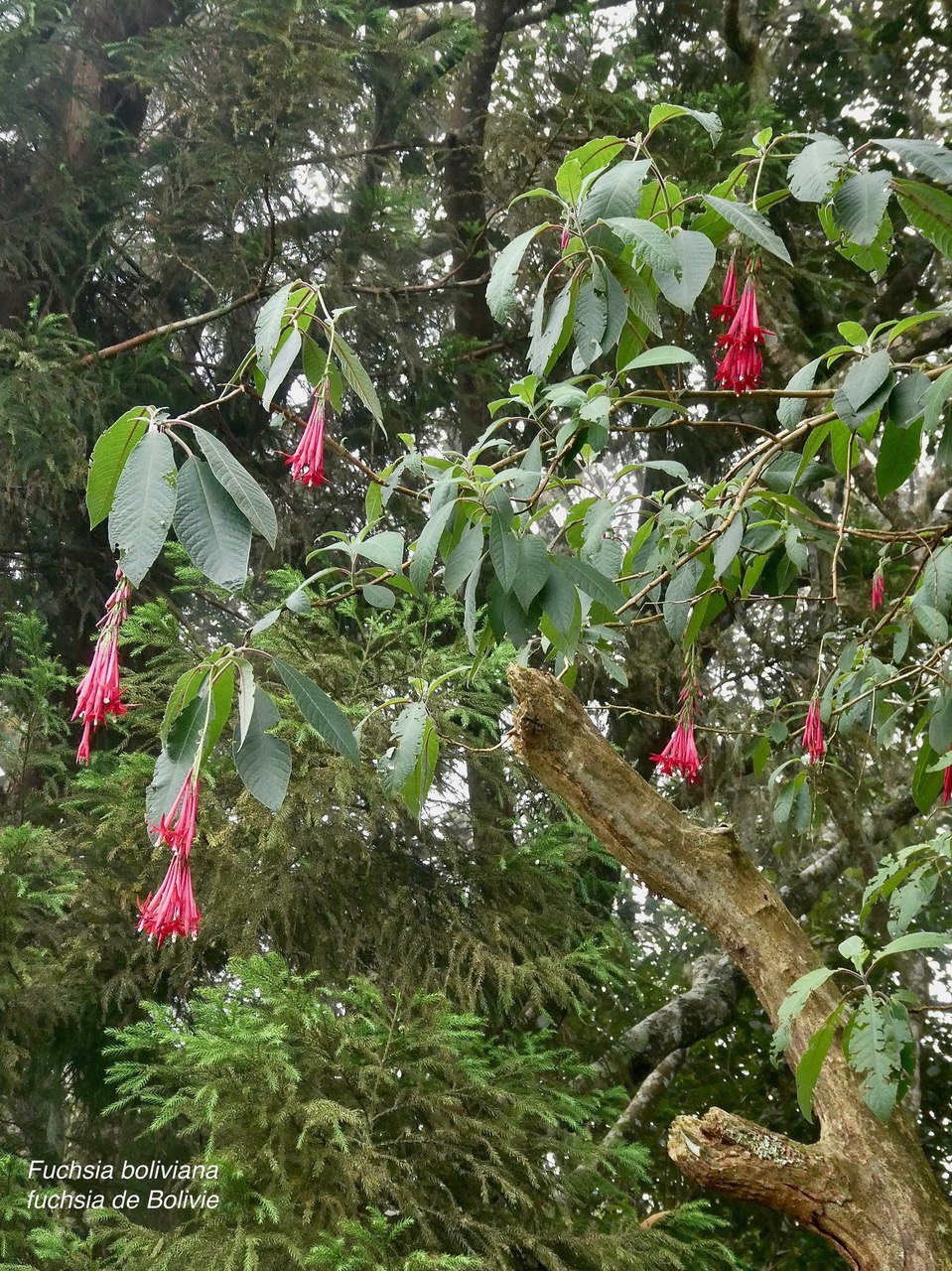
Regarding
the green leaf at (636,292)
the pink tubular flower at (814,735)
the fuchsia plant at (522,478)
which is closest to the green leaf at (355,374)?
the fuchsia plant at (522,478)

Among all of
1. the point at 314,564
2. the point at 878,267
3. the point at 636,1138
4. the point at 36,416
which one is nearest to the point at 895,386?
the point at 878,267

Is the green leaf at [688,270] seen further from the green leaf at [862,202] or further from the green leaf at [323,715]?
the green leaf at [323,715]

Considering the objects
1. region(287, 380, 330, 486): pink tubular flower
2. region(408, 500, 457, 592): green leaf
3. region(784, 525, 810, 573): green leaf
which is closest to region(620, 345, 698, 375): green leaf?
region(408, 500, 457, 592): green leaf

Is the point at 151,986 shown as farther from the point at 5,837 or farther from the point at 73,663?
the point at 73,663

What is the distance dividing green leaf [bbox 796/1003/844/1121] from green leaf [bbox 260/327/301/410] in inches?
45.1

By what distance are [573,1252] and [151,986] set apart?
126 centimetres

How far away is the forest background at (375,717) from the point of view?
2.38 metres

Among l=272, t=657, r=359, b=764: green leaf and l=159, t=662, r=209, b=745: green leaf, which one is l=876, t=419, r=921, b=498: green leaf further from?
l=159, t=662, r=209, b=745: green leaf

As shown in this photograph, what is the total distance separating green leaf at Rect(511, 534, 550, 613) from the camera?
1.41 meters

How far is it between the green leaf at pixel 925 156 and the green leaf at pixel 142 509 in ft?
2.83

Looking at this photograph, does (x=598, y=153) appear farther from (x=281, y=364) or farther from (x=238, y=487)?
(x=238, y=487)

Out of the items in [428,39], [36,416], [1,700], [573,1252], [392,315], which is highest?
[428,39]

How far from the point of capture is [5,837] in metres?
2.54

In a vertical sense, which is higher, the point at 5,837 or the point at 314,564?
the point at 314,564
